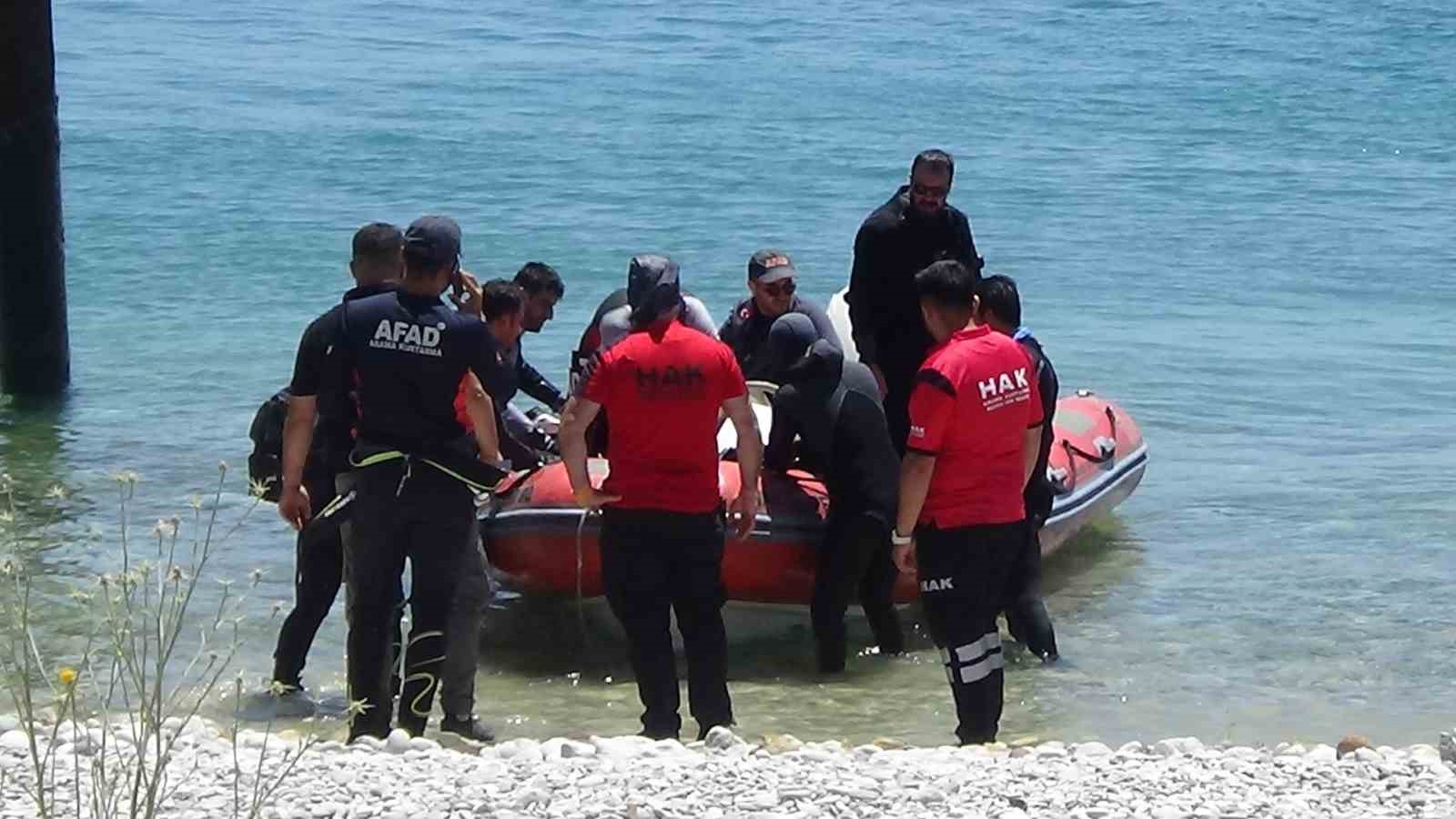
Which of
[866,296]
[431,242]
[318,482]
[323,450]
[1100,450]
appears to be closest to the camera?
[431,242]

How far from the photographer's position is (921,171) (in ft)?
24.2

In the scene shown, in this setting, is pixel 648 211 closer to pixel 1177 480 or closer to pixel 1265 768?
pixel 1177 480

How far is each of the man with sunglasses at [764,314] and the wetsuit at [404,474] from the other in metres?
1.43

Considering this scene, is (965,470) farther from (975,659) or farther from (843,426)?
(843,426)

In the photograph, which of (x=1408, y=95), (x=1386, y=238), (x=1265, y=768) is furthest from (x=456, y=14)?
(x=1265, y=768)

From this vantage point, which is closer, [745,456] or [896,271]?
[745,456]

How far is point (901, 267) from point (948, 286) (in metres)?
1.91

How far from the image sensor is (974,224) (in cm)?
1994

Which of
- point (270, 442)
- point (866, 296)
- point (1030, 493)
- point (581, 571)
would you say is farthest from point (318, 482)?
point (866, 296)

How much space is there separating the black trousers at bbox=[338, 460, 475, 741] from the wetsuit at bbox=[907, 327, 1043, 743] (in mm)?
1213

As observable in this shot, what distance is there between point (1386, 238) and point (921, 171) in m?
12.8

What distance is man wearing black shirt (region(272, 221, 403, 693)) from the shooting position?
5.72 metres

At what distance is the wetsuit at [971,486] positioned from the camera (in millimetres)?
5668

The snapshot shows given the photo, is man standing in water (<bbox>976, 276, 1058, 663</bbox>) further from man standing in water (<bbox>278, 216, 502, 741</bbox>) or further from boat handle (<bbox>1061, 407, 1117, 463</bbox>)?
man standing in water (<bbox>278, 216, 502, 741</bbox>)
